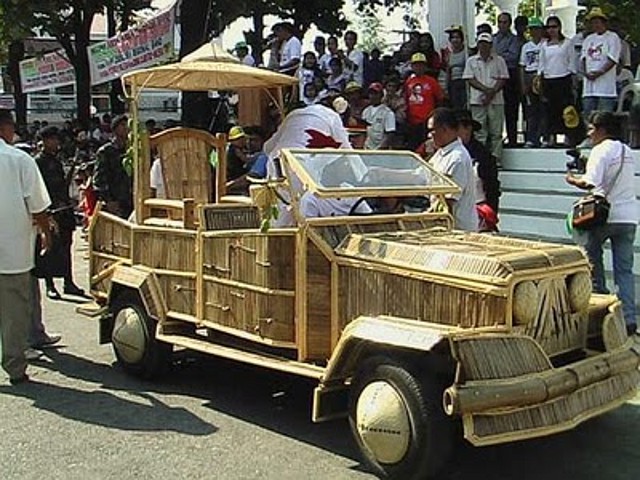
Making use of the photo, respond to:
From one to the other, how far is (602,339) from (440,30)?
10167 millimetres

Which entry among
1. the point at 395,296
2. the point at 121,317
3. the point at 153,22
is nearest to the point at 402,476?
the point at 395,296

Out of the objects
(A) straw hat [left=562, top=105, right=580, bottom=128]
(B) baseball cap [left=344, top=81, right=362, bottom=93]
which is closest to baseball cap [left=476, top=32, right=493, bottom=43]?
(A) straw hat [left=562, top=105, right=580, bottom=128]

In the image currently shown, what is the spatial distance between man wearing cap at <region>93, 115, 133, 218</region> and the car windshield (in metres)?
3.99

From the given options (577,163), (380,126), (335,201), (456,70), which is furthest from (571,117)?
(335,201)

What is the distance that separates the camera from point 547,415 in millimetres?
4816

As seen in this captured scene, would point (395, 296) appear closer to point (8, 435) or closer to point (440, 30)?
point (8, 435)

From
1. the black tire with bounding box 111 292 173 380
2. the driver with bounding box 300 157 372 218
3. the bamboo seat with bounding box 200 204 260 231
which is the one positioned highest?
the driver with bounding box 300 157 372 218

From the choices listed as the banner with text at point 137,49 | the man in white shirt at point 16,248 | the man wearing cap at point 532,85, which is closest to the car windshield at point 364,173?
the man in white shirt at point 16,248

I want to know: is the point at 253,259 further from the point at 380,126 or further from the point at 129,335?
the point at 380,126

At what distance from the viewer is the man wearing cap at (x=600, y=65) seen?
1120 centimetres

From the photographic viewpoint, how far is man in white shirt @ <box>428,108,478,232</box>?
279 inches

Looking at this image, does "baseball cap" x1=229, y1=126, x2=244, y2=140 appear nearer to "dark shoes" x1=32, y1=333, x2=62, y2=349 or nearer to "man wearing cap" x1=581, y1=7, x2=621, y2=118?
→ "dark shoes" x1=32, y1=333, x2=62, y2=349

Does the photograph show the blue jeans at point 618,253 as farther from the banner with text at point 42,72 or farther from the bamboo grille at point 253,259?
the banner with text at point 42,72

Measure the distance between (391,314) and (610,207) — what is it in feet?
10.5
